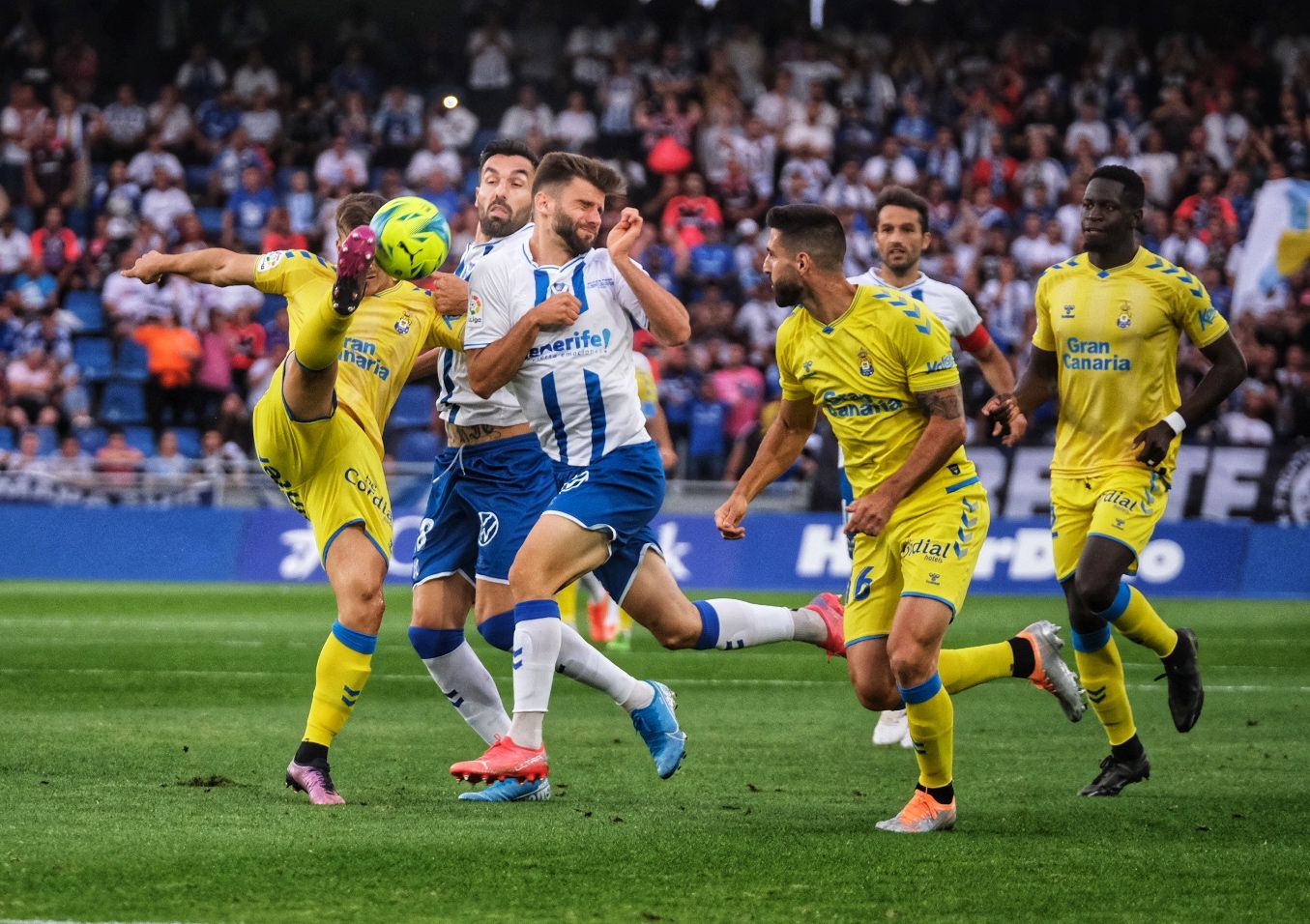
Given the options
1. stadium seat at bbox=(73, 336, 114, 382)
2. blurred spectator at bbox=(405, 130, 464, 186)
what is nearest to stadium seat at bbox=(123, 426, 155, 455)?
stadium seat at bbox=(73, 336, 114, 382)

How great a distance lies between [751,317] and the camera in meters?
23.4

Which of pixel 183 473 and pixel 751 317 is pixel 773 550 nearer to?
pixel 751 317

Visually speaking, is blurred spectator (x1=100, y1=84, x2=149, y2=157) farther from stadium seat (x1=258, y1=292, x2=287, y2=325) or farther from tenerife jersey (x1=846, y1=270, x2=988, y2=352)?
tenerife jersey (x1=846, y1=270, x2=988, y2=352)

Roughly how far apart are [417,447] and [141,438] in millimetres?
3524

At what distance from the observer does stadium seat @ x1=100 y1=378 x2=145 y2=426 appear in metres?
22.7

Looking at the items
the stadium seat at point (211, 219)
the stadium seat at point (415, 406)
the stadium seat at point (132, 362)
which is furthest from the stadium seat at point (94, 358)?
the stadium seat at point (415, 406)

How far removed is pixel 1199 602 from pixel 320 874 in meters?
15.5

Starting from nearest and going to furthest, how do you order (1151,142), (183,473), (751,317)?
(183,473) < (751,317) < (1151,142)

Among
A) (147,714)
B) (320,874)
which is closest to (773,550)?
(147,714)

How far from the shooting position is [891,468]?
720 centimetres

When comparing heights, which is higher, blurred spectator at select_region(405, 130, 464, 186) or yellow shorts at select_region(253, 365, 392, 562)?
yellow shorts at select_region(253, 365, 392, 562)

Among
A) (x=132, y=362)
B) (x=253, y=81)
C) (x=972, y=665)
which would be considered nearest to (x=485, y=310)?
(x=972, y=665)

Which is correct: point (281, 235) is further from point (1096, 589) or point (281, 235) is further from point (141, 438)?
point (1096, 589)

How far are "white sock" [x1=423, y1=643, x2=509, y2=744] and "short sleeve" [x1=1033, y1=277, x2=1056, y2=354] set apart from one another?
292 centimetres
